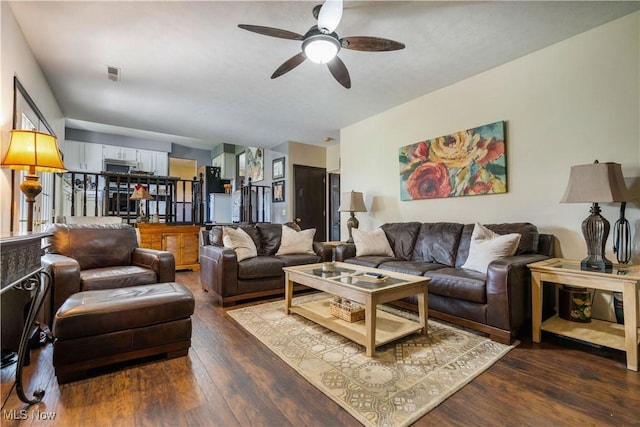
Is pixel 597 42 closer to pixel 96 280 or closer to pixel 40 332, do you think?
pixel 96 280

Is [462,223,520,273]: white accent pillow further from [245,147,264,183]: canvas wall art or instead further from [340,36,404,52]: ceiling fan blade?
[245,147,264,183]: canvas wall art

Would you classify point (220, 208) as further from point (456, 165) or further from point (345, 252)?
point (456, 165)

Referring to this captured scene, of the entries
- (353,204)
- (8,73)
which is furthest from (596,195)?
(8,73)

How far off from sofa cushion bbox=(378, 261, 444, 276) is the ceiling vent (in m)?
3.63

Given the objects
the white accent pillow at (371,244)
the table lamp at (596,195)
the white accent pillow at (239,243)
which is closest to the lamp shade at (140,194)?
the white accent pillow at (239,243)

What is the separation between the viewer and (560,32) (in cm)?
262

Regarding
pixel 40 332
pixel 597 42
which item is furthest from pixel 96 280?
pixel 597 42

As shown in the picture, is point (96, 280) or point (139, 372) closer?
point (139, 372)

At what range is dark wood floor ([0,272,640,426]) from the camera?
54.4 inches

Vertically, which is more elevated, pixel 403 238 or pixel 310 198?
pixel 310 198

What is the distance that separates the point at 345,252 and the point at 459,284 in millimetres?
1466

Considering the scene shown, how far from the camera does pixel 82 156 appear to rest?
6.82 meters

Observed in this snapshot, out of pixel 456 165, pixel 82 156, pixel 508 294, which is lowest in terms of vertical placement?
pixel 508 294

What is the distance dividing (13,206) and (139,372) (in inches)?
80.2
